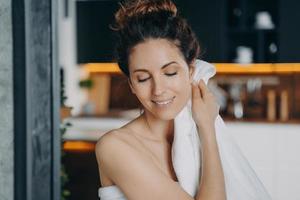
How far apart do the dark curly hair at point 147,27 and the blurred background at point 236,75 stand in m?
2.17

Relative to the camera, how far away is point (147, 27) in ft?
3.88

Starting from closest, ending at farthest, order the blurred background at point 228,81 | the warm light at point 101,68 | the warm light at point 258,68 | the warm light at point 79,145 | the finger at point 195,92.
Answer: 1. the finger at point 195,92
2. the warm light at point 79,145
3. the blurred background at point 228,81
4. the warm light at point 258,68
5. the warm light at point 101,68

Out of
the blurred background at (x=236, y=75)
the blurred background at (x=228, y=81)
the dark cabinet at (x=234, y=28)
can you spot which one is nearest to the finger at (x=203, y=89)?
the blurred background at (x=228, y=81)

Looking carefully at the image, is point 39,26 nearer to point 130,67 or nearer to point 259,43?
point 130,67

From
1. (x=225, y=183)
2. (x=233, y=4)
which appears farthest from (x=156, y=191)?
(x=233, y=4)

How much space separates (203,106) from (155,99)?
148mm

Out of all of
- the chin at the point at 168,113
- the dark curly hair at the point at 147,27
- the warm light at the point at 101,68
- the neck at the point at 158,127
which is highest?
the dark curly hair at the point at 147,27

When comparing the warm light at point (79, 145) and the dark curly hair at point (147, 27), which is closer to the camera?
the dark curly hair at point (147, 27)

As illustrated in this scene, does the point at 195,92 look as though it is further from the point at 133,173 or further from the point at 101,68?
the point at 101,68

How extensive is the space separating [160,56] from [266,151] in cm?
246

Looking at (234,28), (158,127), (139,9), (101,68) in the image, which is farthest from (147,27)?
(101,68)

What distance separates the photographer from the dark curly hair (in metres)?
1.18

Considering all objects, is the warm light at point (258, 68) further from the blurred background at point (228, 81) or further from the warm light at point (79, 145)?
the warm light at point (79, 145)

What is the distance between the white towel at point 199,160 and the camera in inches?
47.6
